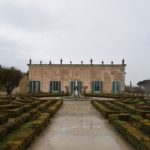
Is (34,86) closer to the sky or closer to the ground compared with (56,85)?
closer to the ground

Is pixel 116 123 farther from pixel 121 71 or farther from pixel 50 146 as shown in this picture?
pixel 121 71

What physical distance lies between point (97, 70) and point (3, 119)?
29.4m

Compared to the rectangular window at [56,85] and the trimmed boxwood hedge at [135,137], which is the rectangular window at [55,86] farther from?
the trimmed boxwood hedge at [135,137]

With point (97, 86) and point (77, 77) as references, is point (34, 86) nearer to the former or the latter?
point (77, 77)

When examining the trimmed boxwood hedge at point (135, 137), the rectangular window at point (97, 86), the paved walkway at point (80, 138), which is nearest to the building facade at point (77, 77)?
the rectangular window at point (97, 86)

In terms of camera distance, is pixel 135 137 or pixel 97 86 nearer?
pixel 135 137

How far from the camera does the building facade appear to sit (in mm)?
39031

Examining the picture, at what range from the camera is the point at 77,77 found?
39281 mm

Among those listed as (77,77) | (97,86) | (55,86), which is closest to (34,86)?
(55,86)

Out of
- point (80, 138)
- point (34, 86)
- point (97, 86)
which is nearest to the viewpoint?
point (80, 138)

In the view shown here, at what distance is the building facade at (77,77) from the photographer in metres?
39.0

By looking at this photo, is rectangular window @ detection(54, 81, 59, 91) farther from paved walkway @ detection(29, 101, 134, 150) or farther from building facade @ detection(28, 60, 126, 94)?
paved walkway @ detection(29, 101, 134, 150)

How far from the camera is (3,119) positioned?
10.3 meters

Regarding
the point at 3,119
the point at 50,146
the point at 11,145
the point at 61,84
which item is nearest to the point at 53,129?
the point at 3,119
